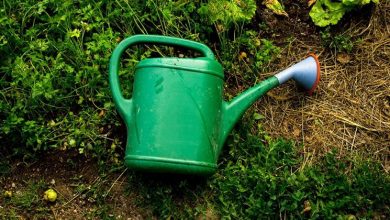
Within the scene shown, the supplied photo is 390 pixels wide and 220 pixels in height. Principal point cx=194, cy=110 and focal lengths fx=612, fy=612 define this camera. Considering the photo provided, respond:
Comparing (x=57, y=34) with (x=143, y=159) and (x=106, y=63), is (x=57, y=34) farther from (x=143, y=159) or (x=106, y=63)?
(x=143, y=159)

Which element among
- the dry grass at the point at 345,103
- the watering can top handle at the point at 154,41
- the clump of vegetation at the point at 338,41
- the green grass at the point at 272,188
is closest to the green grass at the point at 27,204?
the green grass at the point at 272,188

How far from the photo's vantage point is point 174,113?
7.89 feet

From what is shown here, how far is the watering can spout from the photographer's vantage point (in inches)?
101

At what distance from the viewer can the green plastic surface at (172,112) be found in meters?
2.39

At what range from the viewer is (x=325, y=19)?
2.96 metres

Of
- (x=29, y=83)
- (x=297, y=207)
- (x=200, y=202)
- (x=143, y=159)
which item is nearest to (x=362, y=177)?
(x=297, y=207)

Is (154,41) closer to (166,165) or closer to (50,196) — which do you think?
(166,165)

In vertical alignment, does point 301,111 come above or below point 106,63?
below

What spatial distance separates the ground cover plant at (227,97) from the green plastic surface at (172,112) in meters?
0.24

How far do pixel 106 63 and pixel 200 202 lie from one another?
2.49 feet

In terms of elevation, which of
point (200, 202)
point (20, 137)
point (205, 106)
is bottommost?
point (200, 202)

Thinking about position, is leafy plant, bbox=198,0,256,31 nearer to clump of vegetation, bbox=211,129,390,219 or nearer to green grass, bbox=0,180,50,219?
clump of vegetation, bbox=211,129,390,219

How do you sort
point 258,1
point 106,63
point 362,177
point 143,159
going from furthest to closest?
point 258,1
point 106,63
point 362,177
point 143,159

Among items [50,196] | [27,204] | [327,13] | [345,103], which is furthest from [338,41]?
[27,204]
